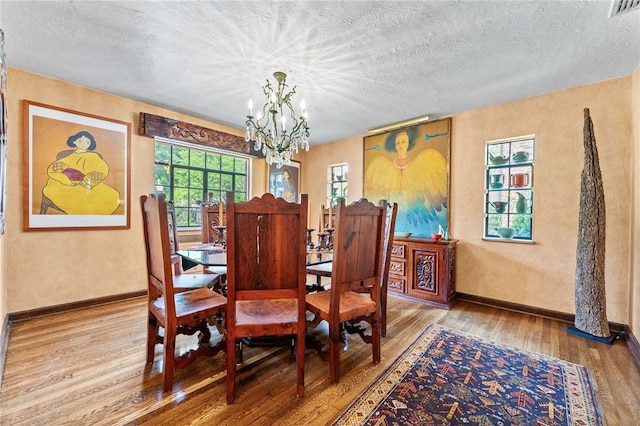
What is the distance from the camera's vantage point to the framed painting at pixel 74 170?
2762 millimetres

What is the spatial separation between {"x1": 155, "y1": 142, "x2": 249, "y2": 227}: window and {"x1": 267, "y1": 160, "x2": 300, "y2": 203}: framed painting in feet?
2.24

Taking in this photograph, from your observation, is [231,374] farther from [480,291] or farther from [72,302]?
[480,291]

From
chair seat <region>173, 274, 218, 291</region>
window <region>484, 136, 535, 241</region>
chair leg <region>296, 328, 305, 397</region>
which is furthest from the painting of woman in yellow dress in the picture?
window <region>484, 136, 535, 241</region>

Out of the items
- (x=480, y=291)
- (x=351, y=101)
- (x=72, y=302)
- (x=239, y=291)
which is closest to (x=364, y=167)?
(x=351, y=101)

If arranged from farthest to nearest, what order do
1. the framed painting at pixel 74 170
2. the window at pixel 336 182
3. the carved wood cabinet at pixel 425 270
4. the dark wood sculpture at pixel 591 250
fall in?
the window at pixel 336 182
the carved wood cabinet at pixel 425 270
the framed painting at pixel 74 170
the dark wood sculpture at pixel 591 250

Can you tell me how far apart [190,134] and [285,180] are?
199cm

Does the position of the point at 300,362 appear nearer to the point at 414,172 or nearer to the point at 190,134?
the point at 414,172

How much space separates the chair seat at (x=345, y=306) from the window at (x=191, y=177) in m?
2.86

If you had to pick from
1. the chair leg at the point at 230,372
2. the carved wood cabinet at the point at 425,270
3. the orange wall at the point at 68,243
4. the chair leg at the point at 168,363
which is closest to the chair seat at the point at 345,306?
the chair leg at the point at 230,372

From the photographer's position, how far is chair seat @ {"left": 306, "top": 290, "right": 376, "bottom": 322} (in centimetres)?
182

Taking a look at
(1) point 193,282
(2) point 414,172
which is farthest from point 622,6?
(1) point 193,282

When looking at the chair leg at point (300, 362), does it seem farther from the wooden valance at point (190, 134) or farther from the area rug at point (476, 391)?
the wooden valance at point (190, 134)

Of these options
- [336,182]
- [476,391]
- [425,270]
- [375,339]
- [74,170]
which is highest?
[336,182]

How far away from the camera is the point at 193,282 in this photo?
2355 mm
